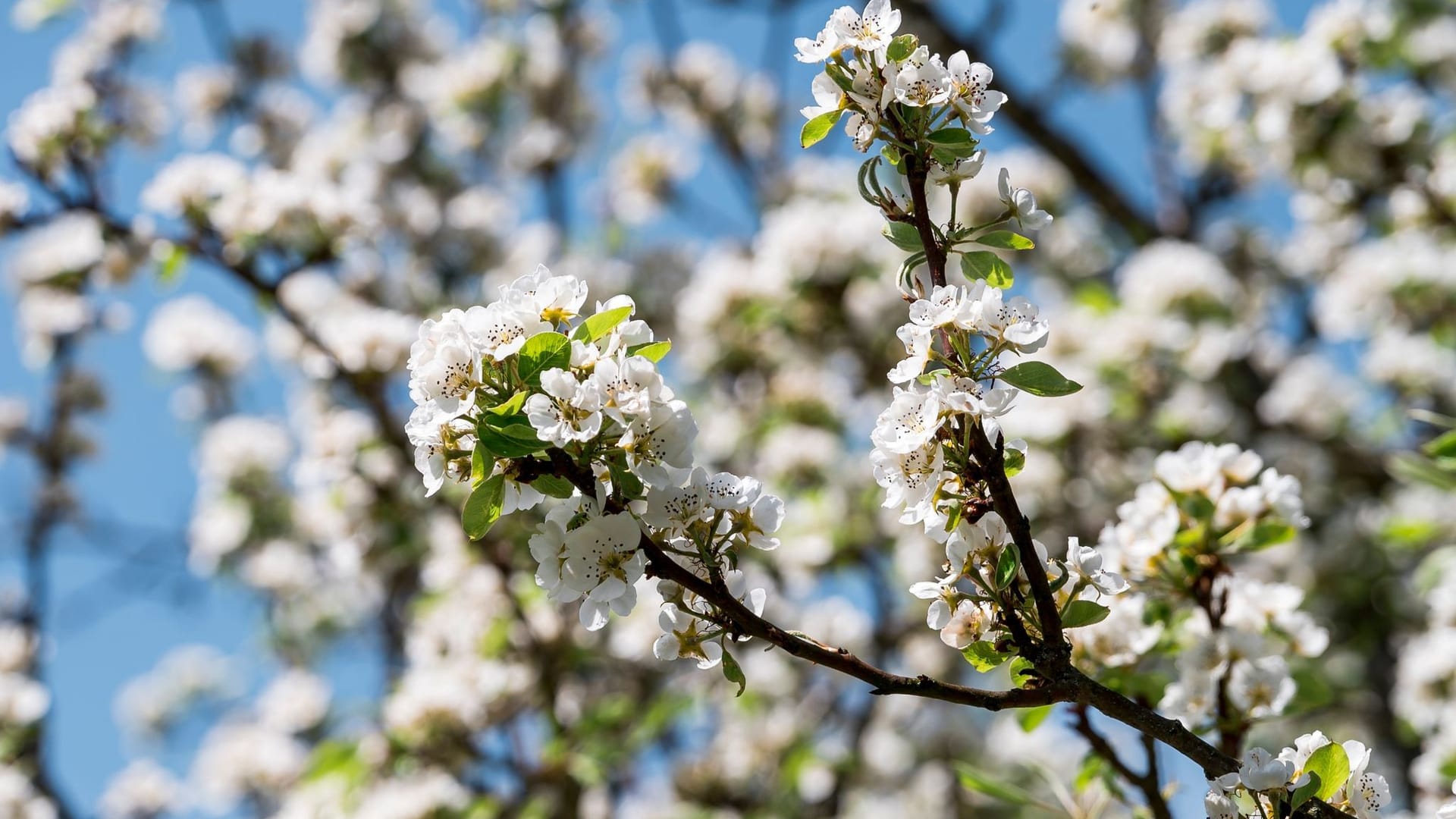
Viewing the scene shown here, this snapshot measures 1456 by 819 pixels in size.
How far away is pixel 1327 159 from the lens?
4.07 m

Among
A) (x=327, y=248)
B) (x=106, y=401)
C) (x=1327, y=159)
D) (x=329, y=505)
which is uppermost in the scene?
(x=1327, y=159)

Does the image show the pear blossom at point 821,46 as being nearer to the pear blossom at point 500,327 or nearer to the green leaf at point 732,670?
the pear blossom at point 500,327

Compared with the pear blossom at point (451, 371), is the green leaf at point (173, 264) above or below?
below

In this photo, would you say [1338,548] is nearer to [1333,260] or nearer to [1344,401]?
[1344,401]

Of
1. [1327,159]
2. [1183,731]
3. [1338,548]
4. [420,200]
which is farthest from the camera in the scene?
[420,200]

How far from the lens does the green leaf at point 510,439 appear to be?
1.25 m

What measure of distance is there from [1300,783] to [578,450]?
835 mm

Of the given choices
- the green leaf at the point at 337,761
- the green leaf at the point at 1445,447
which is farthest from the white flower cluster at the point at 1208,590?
the green leaf at the point at 337,761

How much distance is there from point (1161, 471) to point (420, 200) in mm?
6472

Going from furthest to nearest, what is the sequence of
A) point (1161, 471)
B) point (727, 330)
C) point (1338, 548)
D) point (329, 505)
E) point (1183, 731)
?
1. point (727, 330)
2. point (1338, 548)
3. point (329, 505)
4. point (1161, 471)
5. point (1183, 731)

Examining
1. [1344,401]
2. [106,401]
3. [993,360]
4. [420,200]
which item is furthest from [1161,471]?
[106,401]

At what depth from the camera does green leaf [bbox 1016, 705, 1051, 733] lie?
1828 millimetres

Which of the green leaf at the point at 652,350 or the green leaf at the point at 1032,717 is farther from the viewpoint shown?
the green leaf at the point at 1032,717

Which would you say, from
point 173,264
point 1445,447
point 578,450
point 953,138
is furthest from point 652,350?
point 173,264
